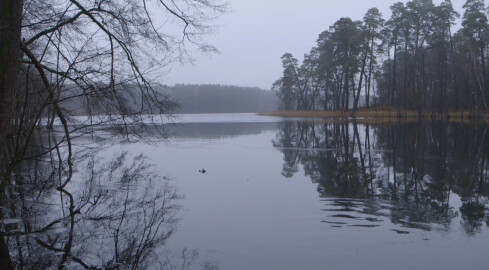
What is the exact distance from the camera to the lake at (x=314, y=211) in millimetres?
4910

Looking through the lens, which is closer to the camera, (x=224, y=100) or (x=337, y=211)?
(x=337, y=211)

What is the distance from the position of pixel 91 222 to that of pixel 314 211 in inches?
133

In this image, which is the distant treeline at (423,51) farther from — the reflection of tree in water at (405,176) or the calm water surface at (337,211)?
the calm water surface at (337,211)

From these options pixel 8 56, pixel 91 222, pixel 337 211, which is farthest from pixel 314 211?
pixel 8 56

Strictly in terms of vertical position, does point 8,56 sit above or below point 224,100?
below

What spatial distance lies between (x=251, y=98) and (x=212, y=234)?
510 feet

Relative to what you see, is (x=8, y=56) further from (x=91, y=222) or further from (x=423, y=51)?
(x=423, y=51)

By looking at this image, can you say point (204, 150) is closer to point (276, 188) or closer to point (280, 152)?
point (280, 152)

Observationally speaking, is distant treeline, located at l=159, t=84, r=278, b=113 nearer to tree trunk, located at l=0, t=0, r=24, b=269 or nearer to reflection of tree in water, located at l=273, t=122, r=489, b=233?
reflection of tree in water, located at l=273, t=122, r=489, b=233

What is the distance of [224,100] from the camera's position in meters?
151

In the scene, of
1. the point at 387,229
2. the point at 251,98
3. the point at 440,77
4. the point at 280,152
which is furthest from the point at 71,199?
the point at 251,98

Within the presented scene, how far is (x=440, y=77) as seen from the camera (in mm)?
42719

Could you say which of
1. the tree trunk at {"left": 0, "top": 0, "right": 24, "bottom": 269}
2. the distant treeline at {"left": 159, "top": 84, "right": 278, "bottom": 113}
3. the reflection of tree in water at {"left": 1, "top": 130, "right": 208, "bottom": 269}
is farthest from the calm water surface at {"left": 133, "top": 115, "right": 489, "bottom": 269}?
the distant treeline at {"left": 159, "top": 84, "right": 278, "bottom": 113}

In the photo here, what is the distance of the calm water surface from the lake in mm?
18
